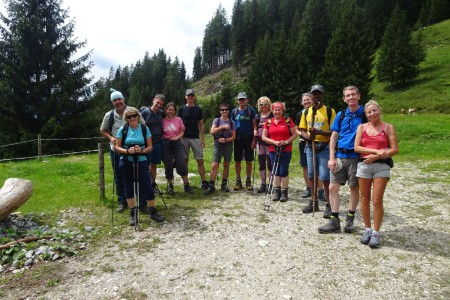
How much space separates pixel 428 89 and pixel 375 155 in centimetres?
4473

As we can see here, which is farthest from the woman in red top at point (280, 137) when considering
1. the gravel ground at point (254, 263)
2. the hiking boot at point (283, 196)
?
the gravel ground at point (254, 263)

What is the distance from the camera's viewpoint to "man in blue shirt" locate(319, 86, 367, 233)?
18.3 feet

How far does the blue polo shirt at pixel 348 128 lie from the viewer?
5.60 meters

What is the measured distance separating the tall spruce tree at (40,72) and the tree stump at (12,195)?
14.6 m

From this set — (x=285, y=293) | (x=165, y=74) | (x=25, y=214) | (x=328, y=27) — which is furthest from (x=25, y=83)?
(x=165, y=74)

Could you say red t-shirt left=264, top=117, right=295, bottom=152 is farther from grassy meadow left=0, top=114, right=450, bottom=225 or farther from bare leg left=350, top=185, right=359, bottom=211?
grassy meadow left=0, top=114, right=450, bottom=225

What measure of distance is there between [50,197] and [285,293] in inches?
280

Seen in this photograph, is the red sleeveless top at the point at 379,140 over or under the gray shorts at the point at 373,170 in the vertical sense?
over

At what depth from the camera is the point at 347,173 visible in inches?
229

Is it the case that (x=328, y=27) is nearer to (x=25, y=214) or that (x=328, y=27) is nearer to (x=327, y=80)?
(x=327, y=80)

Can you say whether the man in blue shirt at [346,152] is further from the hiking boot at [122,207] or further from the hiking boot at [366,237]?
the hiking boot at [122,207]

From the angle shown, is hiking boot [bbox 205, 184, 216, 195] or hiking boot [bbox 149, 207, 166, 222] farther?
hiking boot [bbox 205, 184, 216, 195]

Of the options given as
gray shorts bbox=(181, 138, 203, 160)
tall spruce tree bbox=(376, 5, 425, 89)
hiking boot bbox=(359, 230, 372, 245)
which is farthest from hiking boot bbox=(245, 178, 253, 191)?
tall spruce tree bbox=(376, 5, 425, 89)

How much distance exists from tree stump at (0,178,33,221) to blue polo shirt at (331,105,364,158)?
21.5 ft
